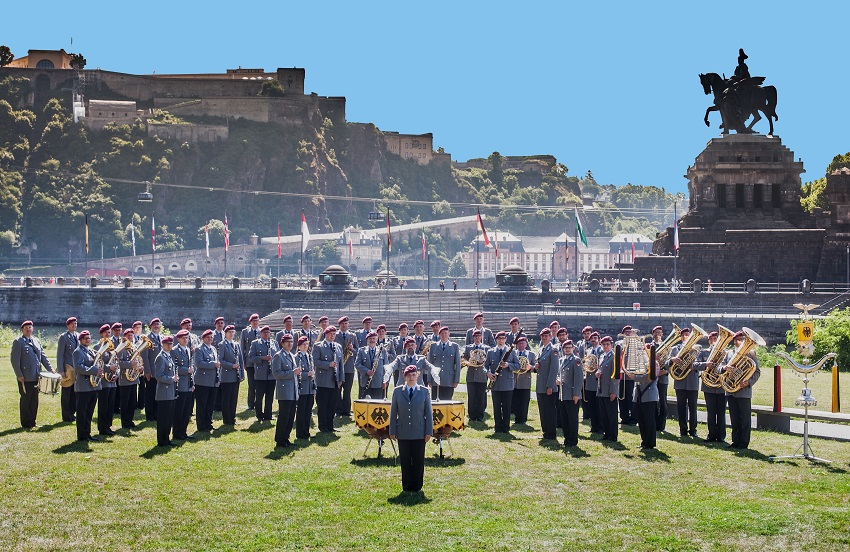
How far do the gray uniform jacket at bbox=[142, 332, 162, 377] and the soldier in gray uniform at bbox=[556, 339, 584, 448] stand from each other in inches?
256

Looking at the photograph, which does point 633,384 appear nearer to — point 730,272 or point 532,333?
point 532,333

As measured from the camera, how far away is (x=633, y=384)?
1962 cm

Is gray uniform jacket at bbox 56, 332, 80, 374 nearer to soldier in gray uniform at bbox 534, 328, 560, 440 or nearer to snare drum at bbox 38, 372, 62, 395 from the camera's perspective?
snare drum at bbox 38, 372, 62, 395

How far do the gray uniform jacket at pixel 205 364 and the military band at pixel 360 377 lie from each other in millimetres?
16

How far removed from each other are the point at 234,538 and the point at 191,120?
147m

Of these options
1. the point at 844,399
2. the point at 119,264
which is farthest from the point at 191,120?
the point at 844,399

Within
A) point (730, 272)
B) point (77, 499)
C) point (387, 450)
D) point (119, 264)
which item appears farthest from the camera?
point (119, 264)

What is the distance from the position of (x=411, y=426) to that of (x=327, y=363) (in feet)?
19.3

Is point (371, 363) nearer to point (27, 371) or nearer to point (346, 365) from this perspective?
point (346, 365)

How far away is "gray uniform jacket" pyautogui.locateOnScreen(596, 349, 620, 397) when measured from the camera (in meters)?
18.2

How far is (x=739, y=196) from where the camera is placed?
201 feet

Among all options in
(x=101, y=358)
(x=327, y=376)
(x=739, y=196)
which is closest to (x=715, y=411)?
(x=327, y=376)

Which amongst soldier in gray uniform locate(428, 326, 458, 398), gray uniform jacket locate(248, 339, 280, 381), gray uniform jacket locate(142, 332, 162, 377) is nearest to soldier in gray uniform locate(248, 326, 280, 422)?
gray uniform jacket locate(248, 339, 280, 381)

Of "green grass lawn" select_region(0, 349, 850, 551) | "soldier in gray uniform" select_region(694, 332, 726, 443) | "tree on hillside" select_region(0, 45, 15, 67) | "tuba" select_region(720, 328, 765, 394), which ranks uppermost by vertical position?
"tree on hillside" select_region(0, 45, 15, 67)
